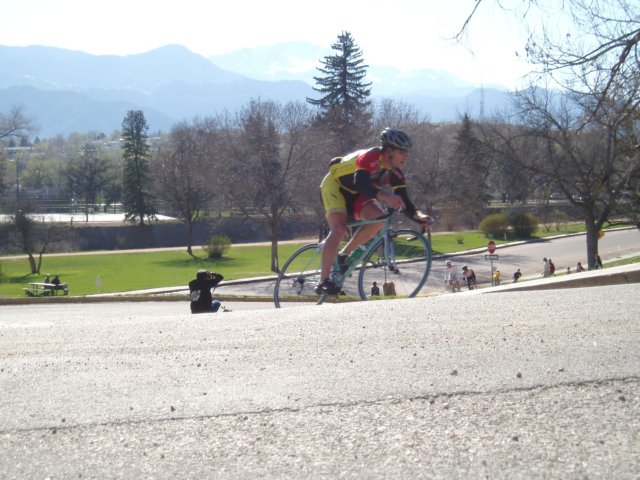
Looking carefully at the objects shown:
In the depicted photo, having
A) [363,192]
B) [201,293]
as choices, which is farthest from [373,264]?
[201,293]

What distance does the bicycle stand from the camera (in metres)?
8.12

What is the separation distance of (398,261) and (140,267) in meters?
39.6

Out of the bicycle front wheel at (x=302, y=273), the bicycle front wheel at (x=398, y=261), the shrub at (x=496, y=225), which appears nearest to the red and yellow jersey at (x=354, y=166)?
the bicycle front wheel at (x=398, y=261)

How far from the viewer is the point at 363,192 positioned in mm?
7426

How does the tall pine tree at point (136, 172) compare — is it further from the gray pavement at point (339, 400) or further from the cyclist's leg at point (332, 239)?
the gray pavement at point (339, 400)

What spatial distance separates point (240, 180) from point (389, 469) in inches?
1669

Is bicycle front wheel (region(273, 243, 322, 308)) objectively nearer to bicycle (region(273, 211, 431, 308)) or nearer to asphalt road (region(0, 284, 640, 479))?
bicycle (region(273, 211, 431, 308))

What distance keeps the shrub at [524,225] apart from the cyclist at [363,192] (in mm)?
59011

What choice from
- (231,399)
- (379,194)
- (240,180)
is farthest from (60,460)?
(240,180)

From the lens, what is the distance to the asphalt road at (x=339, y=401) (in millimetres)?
3500

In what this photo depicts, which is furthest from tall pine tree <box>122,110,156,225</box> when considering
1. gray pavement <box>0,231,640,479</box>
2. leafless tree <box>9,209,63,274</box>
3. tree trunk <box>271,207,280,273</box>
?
gray pavement <box>0,231,640,479</box>

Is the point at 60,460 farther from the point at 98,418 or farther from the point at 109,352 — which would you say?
the point at 109,352

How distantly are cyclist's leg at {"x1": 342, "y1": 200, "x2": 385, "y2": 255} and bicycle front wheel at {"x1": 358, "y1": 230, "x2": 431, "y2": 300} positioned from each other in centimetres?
19

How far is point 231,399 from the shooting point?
169 inches
